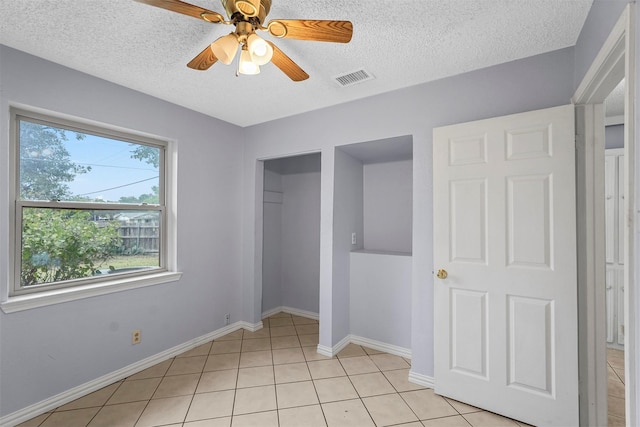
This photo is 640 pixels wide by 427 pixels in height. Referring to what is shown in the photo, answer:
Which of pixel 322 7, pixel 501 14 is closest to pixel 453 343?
pixel 501 14

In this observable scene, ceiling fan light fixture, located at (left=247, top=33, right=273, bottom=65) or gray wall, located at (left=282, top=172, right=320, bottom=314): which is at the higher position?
ceiling fan light fixture, located at (left=247, top=33, right=273, bottom=65)

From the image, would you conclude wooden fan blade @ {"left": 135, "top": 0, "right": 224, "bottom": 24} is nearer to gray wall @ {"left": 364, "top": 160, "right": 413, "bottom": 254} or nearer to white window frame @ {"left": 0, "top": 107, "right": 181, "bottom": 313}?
white window frame @ {"left": 0, "top": 107, "right": 181, "bottom": 313}

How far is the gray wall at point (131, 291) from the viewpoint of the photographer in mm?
1879

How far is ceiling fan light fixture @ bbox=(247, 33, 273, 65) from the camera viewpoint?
1353 millimetres

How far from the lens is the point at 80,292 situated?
2.16 meters

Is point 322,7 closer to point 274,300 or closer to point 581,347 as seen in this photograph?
point 581,347

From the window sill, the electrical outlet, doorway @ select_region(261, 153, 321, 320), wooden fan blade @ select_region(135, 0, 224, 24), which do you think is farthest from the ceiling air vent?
the electrical outlet

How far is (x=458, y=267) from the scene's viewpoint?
2.09 m

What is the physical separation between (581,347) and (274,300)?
3.24 metres

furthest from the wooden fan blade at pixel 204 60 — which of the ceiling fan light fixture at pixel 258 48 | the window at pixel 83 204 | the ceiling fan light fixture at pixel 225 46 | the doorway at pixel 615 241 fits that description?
the doorway at pixel 615 241

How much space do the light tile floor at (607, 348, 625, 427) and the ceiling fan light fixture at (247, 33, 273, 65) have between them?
309 cm

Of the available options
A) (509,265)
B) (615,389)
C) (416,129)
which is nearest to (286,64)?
(416,129)

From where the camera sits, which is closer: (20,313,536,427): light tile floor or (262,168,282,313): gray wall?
(20,313,536,427): light tile floor

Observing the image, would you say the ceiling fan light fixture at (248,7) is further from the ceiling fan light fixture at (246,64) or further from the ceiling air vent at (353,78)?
the ceiling air vent at (353,78)
